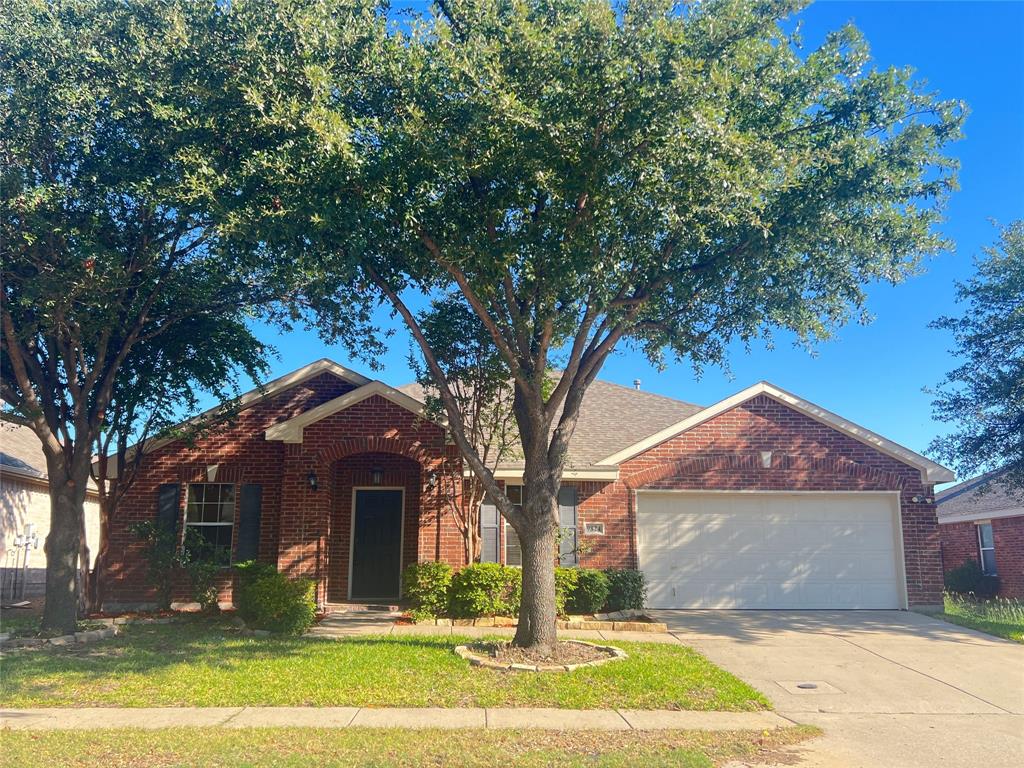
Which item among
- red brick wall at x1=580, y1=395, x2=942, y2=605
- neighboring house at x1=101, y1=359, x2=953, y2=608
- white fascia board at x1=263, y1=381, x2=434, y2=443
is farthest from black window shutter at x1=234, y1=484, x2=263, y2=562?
red brick wall at x1=580, y1=395, x2=942, y2=605

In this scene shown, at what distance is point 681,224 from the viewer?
888cm

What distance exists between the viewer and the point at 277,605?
11758 millimetres

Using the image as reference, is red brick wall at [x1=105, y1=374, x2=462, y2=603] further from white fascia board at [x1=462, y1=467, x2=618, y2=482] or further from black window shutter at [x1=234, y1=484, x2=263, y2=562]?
white fascia board at [x1=462, y1=467, x2=618, y2=482]

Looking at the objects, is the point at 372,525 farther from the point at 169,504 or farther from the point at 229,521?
the point at 169,504

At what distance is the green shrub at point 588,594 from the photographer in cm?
1354

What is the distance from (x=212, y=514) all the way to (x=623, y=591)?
26.4 feet

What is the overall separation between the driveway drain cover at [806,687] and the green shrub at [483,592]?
15.8ft

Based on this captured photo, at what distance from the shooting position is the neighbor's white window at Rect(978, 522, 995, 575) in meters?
22.3

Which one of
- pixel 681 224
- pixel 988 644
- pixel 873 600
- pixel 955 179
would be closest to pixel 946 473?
pixel 873 600

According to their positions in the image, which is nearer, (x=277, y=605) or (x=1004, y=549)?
(x=277, y=605)

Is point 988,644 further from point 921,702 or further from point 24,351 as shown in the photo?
point 24,351

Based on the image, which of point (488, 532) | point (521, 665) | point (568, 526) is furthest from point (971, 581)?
point (521, 665)

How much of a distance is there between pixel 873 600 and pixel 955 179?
29.3 feet

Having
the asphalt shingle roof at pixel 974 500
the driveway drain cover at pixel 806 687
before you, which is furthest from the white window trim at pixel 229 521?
the asphalt shingle roof at pixel 974 500
